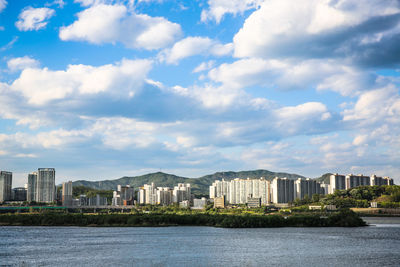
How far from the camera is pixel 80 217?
240 ft

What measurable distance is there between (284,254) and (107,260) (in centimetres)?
1407

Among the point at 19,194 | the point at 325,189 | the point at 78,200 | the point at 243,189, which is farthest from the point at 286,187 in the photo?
the point at 19,194

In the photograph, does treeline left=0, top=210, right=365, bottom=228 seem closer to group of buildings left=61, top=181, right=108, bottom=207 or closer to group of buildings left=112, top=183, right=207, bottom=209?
group of buildings left=61, top=181, right=108, bottom=207

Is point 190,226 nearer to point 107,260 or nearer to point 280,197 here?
point 107,260

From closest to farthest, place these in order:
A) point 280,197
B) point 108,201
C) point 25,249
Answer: point 25,249
point 280,197
point 108,201

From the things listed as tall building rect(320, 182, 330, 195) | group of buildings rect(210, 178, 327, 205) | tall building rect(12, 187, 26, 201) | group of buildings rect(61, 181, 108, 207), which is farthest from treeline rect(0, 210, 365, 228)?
tall building rect(320, 182, 330, 195)

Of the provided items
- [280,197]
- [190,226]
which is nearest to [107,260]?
[190,226]

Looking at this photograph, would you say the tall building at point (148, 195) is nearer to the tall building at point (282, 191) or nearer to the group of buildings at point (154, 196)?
the group of buildings at point (154, 196)

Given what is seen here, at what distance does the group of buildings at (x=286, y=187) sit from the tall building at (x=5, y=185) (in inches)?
2925

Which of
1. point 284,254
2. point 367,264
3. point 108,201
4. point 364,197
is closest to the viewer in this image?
point 367,264

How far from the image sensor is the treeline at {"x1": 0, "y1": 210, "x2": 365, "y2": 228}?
6625cm

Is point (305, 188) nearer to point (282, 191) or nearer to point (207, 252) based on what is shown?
point (282, 191)

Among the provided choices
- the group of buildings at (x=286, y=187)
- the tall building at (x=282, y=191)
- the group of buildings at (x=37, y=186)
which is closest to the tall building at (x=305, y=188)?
the group of buildings at (x=286, y=187)

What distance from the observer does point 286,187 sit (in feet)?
488
